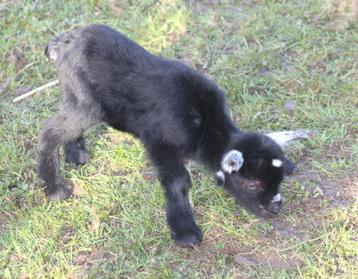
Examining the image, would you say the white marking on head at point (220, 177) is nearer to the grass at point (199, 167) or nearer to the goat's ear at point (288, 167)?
the grass at point (199, 167)

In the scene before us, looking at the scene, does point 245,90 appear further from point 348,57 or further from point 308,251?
point 308,251

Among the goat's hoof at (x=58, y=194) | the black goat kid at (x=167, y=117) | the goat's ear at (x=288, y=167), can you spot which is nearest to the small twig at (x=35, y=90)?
the black goat kid at (x=167, y=117)

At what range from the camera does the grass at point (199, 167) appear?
511 cm

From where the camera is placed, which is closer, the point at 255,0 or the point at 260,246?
the point at 260,246

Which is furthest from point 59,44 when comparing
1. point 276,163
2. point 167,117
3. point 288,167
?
point 288,167

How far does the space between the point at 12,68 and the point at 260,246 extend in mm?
3983

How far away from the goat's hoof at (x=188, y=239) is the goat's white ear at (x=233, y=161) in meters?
0.61

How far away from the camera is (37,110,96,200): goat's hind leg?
5645mm

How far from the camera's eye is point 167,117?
535cm

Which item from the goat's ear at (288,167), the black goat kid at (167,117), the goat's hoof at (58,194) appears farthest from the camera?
the goat's hoof at (58,194)

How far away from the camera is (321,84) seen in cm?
688

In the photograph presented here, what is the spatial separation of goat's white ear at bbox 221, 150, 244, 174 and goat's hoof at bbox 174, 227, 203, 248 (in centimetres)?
61

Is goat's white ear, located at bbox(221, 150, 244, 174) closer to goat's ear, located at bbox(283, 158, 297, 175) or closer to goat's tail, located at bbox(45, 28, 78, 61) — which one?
goat's ear, located at bbox(283, 158, 297, 175)

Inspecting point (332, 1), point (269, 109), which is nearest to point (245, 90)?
point (269, 109)
